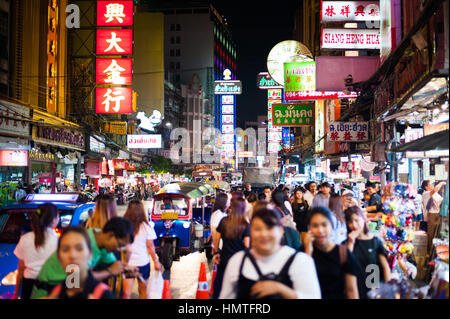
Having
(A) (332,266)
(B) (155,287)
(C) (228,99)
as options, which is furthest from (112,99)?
(C) (228,99)

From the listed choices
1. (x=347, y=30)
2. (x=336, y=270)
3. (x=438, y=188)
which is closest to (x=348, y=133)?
(x=347, y=30)

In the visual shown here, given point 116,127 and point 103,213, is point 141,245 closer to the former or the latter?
point 103,213

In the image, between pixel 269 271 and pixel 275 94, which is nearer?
pixel 269 271

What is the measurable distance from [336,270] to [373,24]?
14.6 meters

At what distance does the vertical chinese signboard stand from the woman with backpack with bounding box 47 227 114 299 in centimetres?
2305

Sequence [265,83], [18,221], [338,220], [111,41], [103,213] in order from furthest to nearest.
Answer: [265,83] → [111,41] → [18,221] → [338,220] → [103,213]

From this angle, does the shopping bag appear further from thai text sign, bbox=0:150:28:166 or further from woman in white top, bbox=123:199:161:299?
thai text sign, bbox=0:150:28:166

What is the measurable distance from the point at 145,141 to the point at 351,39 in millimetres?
24624

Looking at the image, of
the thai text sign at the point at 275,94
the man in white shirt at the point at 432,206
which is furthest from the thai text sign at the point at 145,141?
the man in white shirt at the point at 432,206

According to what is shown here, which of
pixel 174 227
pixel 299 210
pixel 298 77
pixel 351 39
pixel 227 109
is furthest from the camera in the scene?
pixel 227 109

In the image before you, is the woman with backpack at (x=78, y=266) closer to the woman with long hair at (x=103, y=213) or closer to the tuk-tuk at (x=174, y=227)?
the woman with long hair at (x=103, y=213)

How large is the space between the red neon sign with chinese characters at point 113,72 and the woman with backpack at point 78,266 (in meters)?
23.2

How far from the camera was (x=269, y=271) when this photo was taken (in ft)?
12.2
